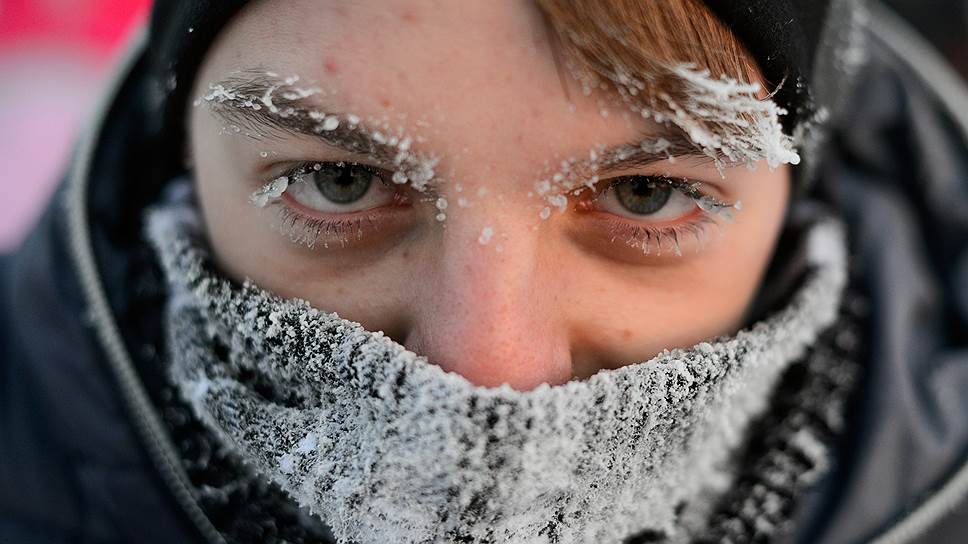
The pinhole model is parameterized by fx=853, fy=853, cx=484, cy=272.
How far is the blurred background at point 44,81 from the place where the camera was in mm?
2580

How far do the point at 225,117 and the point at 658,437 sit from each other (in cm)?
61

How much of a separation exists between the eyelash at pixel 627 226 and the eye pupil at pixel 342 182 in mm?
23

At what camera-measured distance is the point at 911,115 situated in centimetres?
161

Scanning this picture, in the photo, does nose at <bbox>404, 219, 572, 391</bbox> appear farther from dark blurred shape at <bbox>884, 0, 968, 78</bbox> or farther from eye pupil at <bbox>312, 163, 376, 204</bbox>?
dark blurred shape at <bbox>884, 0, 968, 78</bbox>

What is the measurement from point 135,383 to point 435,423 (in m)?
0.65

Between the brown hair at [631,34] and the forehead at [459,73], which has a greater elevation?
the brown hair at [631,34]

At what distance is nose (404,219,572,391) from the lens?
87cm

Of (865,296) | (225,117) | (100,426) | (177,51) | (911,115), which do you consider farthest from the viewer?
(911,115)

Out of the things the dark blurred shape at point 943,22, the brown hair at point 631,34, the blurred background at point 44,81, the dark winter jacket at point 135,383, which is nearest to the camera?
the brown hair at point 631,34

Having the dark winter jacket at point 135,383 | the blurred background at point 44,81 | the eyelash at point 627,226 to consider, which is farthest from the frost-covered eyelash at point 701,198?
the blurred background at point 44,81

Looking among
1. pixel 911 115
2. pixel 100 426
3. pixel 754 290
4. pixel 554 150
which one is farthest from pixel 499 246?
pixel 911 115

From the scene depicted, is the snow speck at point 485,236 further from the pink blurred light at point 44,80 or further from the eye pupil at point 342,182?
the pink blurred light at point 44,80

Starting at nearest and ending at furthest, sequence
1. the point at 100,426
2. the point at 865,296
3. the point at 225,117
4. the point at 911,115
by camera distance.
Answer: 1. the point at 225,117
2. the point at 100,426
3. the point at 865,296
4. the point at 911,115

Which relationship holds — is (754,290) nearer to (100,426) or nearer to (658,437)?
(658,437)
